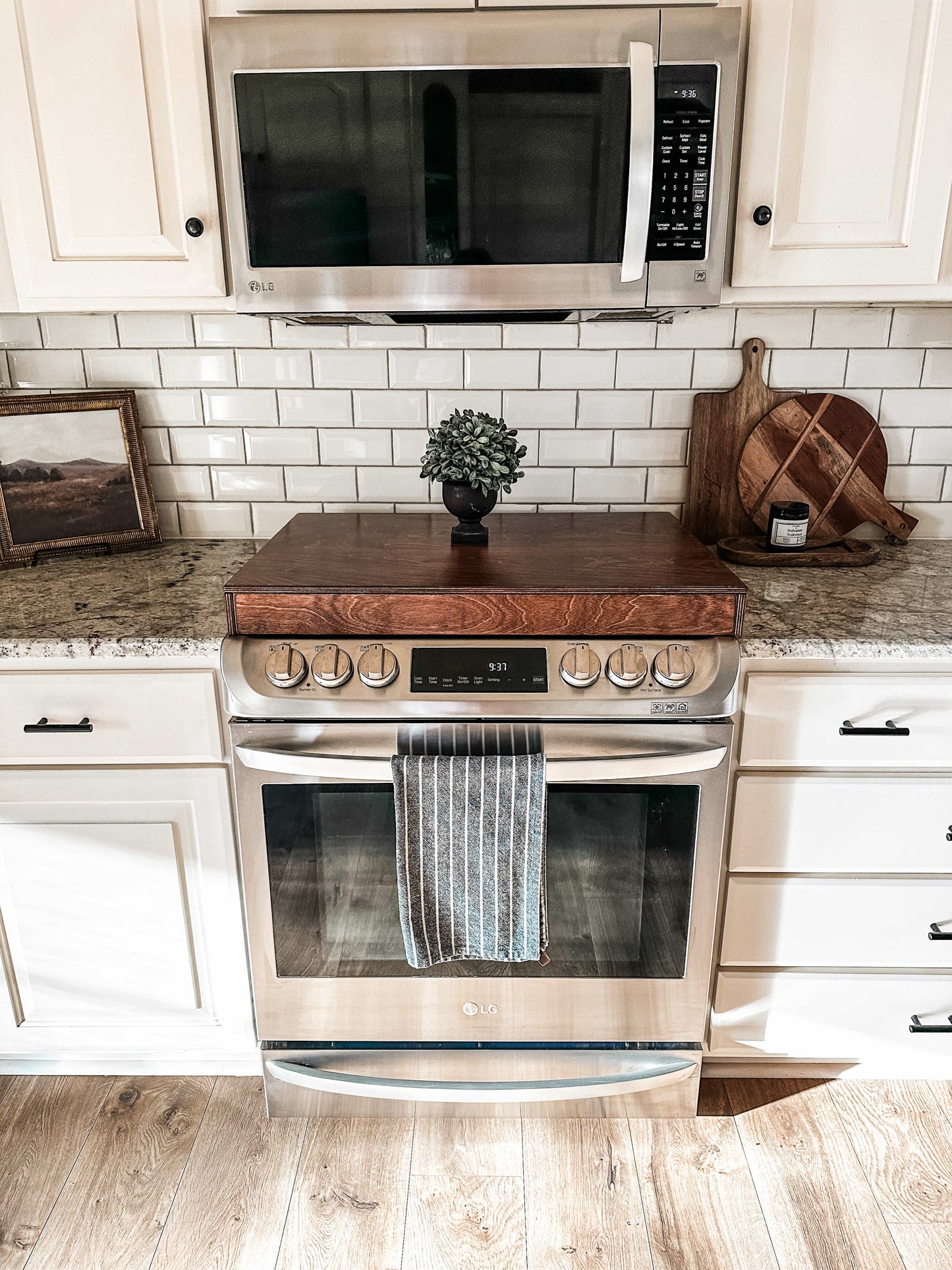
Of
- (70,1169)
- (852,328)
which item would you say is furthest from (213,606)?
(852,328)

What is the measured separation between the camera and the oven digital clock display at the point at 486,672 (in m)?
1.40

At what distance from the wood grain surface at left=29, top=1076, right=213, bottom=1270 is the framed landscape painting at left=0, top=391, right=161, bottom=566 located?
1.11m

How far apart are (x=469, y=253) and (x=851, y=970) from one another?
4.73 feet

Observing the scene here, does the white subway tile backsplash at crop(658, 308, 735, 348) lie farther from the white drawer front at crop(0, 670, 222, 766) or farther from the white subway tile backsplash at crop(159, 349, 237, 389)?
the white drawer front at crop(0, 670, 222, 766)

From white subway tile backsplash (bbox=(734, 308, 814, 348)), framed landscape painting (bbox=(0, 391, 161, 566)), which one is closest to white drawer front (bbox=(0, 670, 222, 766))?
framed landscape painting (bbox=(0, 391, 161, 566))

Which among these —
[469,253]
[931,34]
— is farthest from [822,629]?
[931,34]

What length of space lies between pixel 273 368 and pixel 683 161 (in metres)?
0.93

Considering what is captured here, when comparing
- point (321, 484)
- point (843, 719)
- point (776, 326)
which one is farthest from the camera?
point (321, 484)

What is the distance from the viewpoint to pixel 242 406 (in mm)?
1961

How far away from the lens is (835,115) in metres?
1.49

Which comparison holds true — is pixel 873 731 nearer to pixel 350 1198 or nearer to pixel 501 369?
pixel 501 369

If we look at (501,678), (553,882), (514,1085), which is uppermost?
(501,678)

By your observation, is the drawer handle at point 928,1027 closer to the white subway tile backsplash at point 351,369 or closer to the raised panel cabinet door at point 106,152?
the white subway tile backsplash at point 351,369

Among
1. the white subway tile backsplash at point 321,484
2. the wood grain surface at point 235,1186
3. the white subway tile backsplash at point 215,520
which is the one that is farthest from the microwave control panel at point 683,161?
the wood grain surface at point 235,1186
